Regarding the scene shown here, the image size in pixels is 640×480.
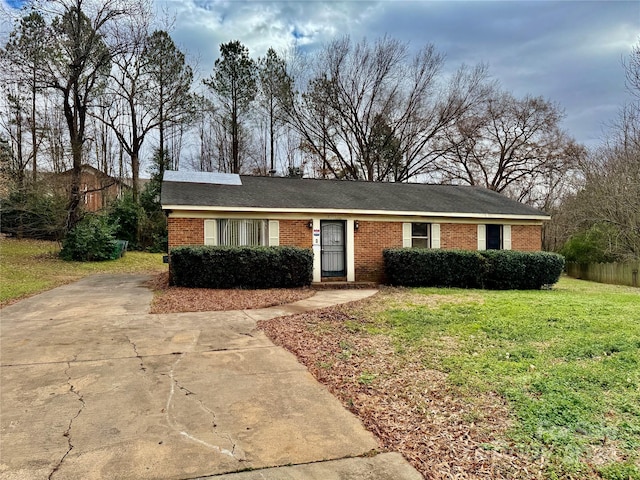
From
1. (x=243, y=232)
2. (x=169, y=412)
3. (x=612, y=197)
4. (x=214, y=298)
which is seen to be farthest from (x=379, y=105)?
(x=169, y=412)

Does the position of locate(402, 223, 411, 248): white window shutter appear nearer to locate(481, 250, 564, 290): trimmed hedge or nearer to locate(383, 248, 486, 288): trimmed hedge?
locate(383, 248, 486, 288): trimmed hedge

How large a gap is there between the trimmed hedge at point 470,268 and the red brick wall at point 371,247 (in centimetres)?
47

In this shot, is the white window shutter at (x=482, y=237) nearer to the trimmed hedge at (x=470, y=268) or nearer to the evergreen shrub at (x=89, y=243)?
the trimmed hedge at (x=470, y=268)

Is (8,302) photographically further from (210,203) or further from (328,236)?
(328,236)

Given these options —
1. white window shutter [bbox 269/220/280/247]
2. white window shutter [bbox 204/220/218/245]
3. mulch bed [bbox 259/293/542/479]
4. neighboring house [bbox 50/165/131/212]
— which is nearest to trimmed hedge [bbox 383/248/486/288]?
white window shutter [bbox 269/220/280/247]

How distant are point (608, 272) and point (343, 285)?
1590cm

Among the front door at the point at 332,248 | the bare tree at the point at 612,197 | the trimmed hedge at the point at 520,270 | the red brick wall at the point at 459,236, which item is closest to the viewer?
the trimmed hedge at the point at 520,270

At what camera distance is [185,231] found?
460 inches

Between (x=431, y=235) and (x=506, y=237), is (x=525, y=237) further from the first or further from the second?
(x=431, y=235)

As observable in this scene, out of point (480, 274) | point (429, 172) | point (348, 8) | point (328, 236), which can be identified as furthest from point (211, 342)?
point (429, 172)

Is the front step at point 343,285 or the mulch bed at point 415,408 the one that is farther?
the front step at point 343,285

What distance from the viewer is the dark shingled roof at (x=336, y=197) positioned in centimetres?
1234

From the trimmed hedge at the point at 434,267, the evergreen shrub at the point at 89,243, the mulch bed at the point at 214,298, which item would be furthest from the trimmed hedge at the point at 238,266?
the evergreen shrub at the point at 89,243

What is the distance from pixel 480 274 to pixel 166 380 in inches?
423
